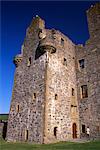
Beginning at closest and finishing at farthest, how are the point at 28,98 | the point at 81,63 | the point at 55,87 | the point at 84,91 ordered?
the point at 55,87 < the point at 28,98 < the point at 84,91 < the point at 81,63

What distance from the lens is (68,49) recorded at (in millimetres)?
27344

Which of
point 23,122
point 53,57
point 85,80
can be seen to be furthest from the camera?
point 85,80

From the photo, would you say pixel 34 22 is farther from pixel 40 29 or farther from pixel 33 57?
pixel 33 57

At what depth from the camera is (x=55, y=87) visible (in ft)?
74.3

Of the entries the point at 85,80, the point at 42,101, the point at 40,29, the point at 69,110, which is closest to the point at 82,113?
the point at 69,110

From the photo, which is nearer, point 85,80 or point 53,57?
point 53,57

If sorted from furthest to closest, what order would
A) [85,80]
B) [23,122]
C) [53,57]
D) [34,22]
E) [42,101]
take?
1. [34,22]
2. [85,80]
3. [53,57]
4. [23,122]
5. [42,101]

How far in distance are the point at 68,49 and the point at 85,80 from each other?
505 centimetres

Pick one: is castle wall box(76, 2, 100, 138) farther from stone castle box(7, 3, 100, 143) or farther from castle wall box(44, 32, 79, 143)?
castle wall box(44, 32, 79, 143)

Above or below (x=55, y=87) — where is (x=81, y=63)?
above

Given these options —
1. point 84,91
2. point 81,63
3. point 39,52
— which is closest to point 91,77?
point 84,91

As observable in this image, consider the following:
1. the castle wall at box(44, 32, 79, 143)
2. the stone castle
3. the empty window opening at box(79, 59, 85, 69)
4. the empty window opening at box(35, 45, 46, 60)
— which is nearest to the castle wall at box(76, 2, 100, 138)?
the stone castle

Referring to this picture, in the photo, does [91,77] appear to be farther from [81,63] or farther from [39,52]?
[39,52]

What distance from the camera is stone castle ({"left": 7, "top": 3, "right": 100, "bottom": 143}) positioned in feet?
68.9
